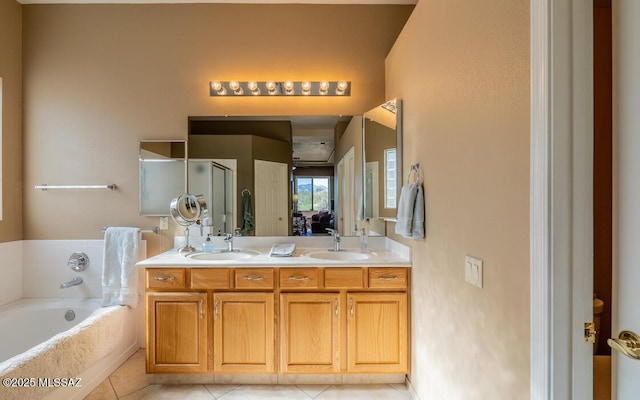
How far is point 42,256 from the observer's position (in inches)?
101

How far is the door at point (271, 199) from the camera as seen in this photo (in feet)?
8.56

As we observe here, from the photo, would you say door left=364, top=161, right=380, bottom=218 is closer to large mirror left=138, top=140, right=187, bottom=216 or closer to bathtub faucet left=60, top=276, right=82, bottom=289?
large mirror left=138, top=140, right=187, bottom=216

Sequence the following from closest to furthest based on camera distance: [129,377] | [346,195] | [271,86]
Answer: [129,377] < [271,86] < [346,195]

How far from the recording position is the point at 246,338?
2.03 m

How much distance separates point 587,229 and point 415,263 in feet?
3.80

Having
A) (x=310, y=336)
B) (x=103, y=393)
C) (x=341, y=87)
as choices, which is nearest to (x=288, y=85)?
(x=341, y=87)

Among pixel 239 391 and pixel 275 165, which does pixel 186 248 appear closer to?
pixel 275 165

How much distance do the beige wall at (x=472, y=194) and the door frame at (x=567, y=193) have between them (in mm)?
90

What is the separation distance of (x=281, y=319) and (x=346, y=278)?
51 cm

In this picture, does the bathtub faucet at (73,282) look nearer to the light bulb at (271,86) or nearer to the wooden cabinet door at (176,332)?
the wooden cabinet door at (176,332)

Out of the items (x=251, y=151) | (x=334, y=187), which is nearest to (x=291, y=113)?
(x=251, y=151)

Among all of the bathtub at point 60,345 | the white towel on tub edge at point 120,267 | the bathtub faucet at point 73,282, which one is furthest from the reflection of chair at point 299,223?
the bathtub faucet at point 73,282

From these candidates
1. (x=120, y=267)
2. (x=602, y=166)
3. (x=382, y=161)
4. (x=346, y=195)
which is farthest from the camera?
(x=346, y=195)

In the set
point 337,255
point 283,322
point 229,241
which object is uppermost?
point 229,241
